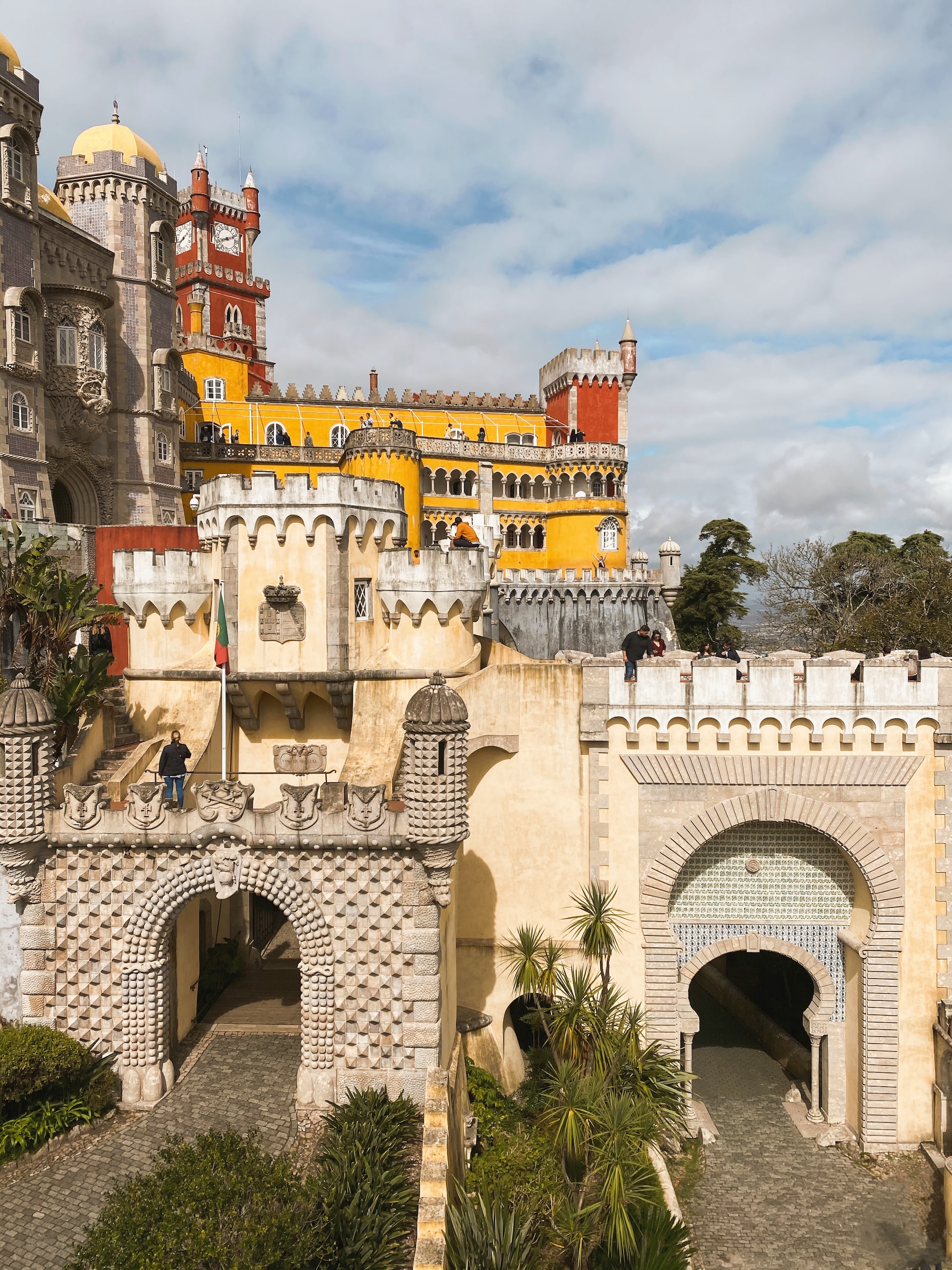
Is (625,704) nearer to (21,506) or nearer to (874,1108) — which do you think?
(874,1108)

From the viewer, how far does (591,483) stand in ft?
186

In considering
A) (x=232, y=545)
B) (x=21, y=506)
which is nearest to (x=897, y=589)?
(x=232, y=545)

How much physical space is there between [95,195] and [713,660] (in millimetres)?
35313

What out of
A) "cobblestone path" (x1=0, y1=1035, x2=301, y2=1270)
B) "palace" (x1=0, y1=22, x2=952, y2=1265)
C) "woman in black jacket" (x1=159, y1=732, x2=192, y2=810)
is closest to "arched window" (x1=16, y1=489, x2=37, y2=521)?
"palace" (x1=0, y1=22, x2=952, y2=1265)

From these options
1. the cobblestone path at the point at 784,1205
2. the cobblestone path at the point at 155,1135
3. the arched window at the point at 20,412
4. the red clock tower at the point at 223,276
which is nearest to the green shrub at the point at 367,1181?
the cobblestone path at the point at 155,1135

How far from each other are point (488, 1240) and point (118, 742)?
534 inches

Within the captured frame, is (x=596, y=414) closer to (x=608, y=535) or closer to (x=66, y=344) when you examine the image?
(x=608, y=535)

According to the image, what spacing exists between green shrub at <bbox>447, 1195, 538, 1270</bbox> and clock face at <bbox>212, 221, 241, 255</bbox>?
68.3 metres

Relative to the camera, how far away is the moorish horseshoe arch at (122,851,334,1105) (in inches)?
595

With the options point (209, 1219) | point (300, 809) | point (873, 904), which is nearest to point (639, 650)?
point (873, 904)

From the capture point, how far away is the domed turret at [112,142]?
37438 millimetres

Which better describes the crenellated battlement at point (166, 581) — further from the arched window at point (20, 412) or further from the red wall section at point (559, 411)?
the red wall section at point (559, 411)

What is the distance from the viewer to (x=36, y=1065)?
559 inches

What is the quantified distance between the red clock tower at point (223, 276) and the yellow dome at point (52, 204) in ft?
64.0
